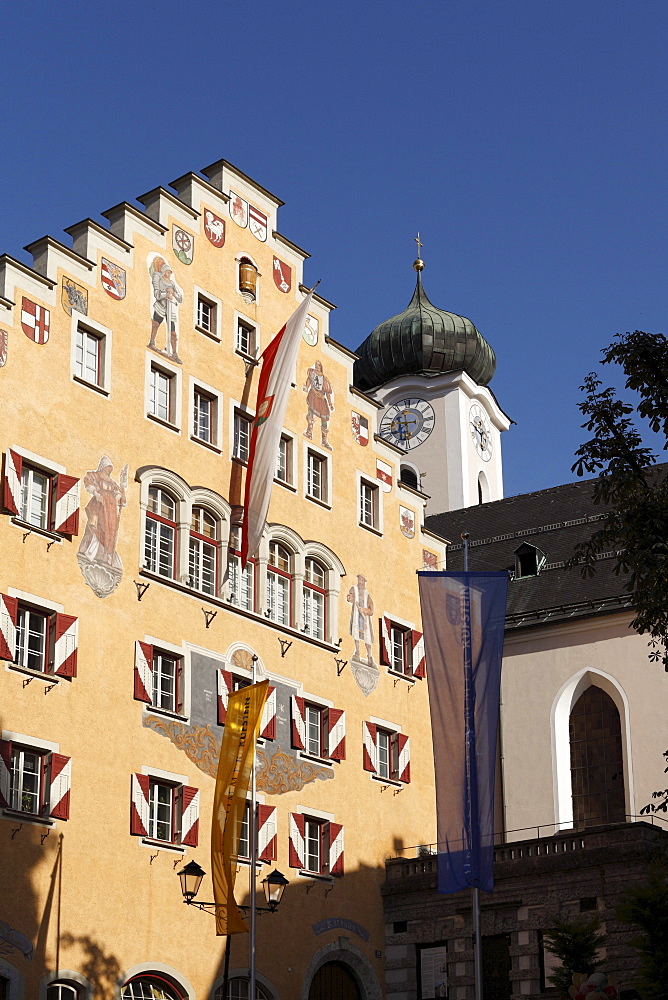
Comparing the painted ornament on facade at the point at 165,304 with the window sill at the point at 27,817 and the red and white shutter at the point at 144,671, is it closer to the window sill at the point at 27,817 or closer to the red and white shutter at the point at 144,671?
the red and white shutter at the point at 144,671

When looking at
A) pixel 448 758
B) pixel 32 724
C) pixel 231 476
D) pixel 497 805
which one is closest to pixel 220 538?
pixel 231 476

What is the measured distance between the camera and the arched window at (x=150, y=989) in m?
25.0

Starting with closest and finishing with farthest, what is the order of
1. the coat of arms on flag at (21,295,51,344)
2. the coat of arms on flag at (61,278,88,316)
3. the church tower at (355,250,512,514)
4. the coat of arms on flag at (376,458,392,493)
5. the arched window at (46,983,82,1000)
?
the arched window at (46,983,82,1000) < the coat of arms on flag at (21,295,51,344) < the coat of arms on flag at (61,278,88,316) < the coat of arms on flag at (376,458,392,493) < the church tower at (355,250,512,514)

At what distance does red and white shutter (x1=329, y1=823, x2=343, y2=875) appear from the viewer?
1161 inches

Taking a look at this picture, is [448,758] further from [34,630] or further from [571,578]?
[571,578]

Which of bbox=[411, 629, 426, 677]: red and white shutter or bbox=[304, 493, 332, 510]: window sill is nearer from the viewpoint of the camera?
bbox=[304, 493, 332, 510]: window sill

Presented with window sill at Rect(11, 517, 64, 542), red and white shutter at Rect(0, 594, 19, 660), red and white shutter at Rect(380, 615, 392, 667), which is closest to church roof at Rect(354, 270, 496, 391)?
red and white shutter at Rect(380, 615, 392, 667)

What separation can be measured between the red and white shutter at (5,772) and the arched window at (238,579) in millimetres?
6285

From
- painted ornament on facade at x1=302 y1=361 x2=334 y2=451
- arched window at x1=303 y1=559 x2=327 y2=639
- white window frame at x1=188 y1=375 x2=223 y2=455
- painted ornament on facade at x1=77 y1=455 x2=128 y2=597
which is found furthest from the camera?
painted ornament on facade at x1=302 y1=361 x2=334 y2=451

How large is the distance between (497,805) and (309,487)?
902 cm

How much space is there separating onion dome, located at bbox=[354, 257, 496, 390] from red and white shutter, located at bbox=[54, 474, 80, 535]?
3343 centimetres

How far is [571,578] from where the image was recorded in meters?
37.1

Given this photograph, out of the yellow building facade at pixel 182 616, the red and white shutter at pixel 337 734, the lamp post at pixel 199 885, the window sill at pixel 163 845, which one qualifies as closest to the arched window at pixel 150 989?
the yellow building facade at pixel 182 616

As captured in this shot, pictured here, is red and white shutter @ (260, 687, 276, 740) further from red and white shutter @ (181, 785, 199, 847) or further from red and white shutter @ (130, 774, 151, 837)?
red and white shutter @ (130, 774, 151, 837)
